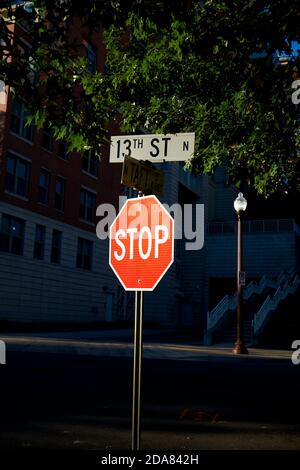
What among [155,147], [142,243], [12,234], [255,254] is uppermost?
[255,254]

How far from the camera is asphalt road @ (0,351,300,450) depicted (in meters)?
5.92

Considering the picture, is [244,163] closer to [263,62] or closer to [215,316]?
[263,62]

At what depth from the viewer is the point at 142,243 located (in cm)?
453

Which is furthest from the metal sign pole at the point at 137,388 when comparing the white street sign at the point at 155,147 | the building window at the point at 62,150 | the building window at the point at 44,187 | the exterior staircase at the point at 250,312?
the building window at the point at 62,150

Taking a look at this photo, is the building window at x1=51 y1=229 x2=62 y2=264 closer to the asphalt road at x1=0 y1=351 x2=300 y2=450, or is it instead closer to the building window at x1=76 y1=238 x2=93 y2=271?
the building window at x1=76 y1=238 x2=93 y2=271

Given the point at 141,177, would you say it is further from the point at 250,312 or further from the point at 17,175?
the point at 17,175

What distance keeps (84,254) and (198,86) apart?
85.1ft

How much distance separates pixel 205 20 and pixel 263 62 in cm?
233

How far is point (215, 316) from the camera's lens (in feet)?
85.4

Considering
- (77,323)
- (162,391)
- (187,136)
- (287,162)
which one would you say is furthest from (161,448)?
(77,323)

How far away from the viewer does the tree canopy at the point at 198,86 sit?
838 cm

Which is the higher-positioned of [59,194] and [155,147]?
[59,194]

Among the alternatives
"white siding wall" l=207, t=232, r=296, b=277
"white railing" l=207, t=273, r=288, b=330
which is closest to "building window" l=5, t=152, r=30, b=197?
"white railing" l=207, t=273, r=288, b=330

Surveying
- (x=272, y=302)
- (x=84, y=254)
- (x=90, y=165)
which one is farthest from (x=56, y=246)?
(x=272, y=302)
